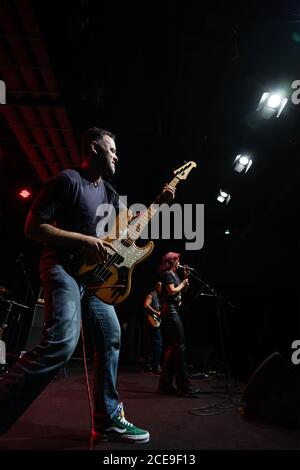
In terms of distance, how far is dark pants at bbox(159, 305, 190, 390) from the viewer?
4.71 meters

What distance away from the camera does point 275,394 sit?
319 cm

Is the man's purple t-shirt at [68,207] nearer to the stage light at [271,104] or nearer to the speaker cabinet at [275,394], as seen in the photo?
the speaker cabinet at [275,394]

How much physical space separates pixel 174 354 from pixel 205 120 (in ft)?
20.2

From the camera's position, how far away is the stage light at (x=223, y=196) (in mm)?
10910

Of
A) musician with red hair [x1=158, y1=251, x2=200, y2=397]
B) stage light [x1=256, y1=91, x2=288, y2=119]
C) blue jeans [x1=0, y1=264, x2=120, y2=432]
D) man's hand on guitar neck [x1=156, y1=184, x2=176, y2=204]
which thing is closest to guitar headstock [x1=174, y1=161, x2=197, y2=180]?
man's hand on guitar neck [x1=156, y1=184, x2=176, y2=204]

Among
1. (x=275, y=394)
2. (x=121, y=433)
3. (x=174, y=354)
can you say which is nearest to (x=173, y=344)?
(x=174, y=354)

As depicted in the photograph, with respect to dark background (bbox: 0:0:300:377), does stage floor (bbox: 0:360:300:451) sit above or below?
below

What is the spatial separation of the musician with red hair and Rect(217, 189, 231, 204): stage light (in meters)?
6.34

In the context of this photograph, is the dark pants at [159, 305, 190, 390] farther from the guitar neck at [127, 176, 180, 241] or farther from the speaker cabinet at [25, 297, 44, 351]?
the speaker cabinet at [25, 297, 44, 351]

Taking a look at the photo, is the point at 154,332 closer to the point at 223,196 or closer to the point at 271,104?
the point at 223,196

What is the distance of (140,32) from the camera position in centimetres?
705

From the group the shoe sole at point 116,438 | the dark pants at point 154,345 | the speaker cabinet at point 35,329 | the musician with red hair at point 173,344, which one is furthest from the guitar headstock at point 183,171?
the dark pants at point 154,345
